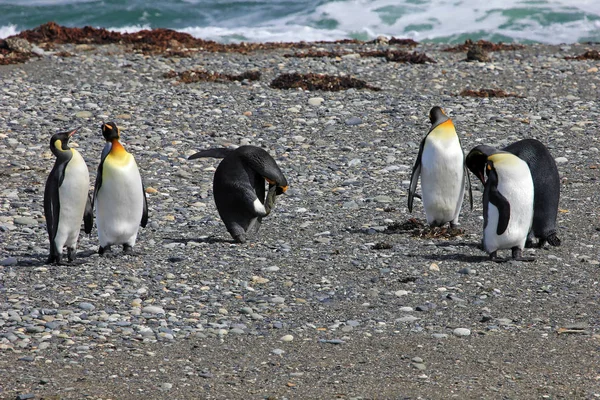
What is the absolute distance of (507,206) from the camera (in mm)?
6301

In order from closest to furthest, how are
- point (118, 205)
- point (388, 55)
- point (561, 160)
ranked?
1. point (118, 205)
2. point (561, 160)
3. point (388, 55)

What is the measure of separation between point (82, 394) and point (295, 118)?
286 inches

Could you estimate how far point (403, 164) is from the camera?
31.1 ft

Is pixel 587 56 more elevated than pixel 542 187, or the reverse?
pixel 587 56

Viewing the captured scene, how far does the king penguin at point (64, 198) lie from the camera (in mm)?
6184

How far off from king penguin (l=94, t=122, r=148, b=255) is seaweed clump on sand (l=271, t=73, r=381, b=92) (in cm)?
618

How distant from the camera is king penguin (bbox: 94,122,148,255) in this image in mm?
6449

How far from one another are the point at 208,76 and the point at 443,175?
21.5 ft

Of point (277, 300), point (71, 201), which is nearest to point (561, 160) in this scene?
point (277, 300)

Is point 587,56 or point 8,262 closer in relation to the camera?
point 8,262

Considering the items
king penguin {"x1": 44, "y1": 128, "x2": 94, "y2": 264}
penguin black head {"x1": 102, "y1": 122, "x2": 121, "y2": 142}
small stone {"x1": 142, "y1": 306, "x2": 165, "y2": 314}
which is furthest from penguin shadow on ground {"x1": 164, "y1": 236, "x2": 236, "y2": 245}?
small stone {"x1": 142, "y1": 306, "x2": 165, "y2": 314}

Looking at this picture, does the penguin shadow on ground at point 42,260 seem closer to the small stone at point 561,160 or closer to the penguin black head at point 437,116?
the penguin black head at point 437,116

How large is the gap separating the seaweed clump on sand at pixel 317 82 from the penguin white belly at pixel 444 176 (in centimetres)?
522

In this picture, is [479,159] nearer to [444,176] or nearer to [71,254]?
[444,176]
